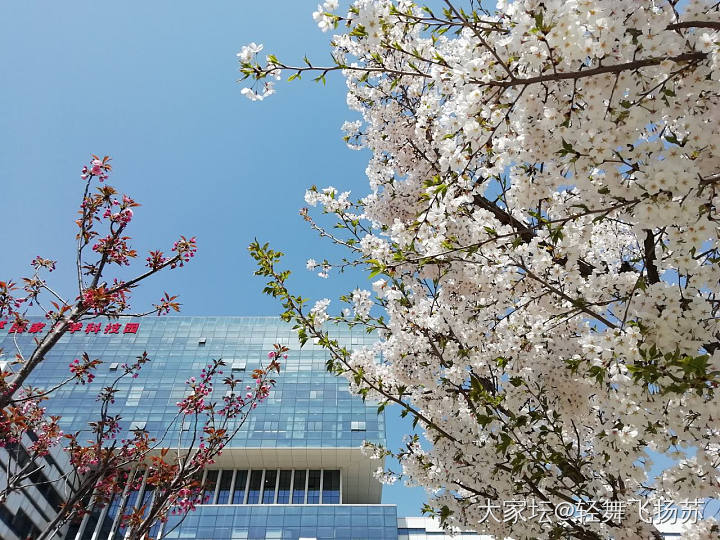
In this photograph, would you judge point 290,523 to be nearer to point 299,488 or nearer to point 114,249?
point 299,488

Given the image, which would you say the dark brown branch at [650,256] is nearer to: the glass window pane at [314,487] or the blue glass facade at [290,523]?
the blue glass facade at [290,523]

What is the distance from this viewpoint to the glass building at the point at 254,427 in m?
37.8

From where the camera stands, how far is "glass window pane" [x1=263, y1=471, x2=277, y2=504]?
43000mm

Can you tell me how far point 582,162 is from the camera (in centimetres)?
272

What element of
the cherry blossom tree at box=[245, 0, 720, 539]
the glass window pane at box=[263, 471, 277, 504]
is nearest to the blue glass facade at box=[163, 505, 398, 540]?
the glass window pane at box=[263, 471, 277, 504]

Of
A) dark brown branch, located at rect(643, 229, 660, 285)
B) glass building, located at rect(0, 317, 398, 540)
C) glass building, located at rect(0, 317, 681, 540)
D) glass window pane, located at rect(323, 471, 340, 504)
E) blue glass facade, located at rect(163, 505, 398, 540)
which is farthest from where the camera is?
glass window pane, located at rect(323, 471, 340, 504)

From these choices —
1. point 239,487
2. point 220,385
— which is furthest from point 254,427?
point 220,385

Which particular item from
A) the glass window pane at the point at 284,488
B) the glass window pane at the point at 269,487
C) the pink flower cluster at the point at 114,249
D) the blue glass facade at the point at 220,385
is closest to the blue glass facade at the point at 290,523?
the glass window pane at the point at 269,487

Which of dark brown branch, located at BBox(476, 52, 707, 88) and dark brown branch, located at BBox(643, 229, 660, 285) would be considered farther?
dark brown branch, located at BBox(643, 229, 660, 285)

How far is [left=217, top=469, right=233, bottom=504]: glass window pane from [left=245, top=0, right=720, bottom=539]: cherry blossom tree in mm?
42838

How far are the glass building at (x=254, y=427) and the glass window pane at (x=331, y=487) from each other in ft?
0.33

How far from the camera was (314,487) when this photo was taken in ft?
146

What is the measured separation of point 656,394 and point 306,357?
165 ft

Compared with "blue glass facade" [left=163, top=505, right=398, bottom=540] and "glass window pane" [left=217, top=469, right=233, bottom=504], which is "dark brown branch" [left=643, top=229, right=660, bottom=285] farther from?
"glass window pane" [left=217, top=469, right=233, bottom=504]
